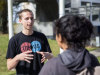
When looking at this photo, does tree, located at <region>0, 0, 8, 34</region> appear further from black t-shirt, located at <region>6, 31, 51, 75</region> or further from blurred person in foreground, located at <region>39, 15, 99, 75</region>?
blurred person in foreground, located at <region>39, 15, 99, 75</region>

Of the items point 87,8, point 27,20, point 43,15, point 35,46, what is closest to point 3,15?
point 43,15

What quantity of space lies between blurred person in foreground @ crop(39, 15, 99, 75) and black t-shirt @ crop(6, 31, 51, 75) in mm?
1222

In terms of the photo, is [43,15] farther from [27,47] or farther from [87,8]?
[27,47]

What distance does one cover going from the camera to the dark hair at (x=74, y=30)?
140cm

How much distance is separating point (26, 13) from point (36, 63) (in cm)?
80

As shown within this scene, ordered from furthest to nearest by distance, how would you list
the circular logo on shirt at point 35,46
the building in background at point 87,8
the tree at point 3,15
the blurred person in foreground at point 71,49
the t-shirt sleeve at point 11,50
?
the tree at point 3,15, the building in background at point 87,8, the circular logo on shirt at point 35,46, the t-shirt sleeve at point 11,50, the blurred person in foreground at point 71,49

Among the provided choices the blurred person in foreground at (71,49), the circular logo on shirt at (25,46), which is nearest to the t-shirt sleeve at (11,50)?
the circular logo on shirt at (25,46)

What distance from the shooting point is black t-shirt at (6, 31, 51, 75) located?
2.58m

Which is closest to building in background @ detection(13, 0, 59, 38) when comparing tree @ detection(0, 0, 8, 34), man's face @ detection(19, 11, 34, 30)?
tree @ detection(0, 0, 8, 34)

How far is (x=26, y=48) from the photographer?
8.62ft

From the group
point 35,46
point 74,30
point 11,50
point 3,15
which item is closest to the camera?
point 74,30

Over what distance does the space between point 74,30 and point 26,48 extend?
4.48 ft

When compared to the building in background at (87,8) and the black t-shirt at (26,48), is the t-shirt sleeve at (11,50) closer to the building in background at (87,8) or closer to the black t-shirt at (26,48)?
the black t-shirt at (26,48)

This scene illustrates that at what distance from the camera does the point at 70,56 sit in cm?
137
